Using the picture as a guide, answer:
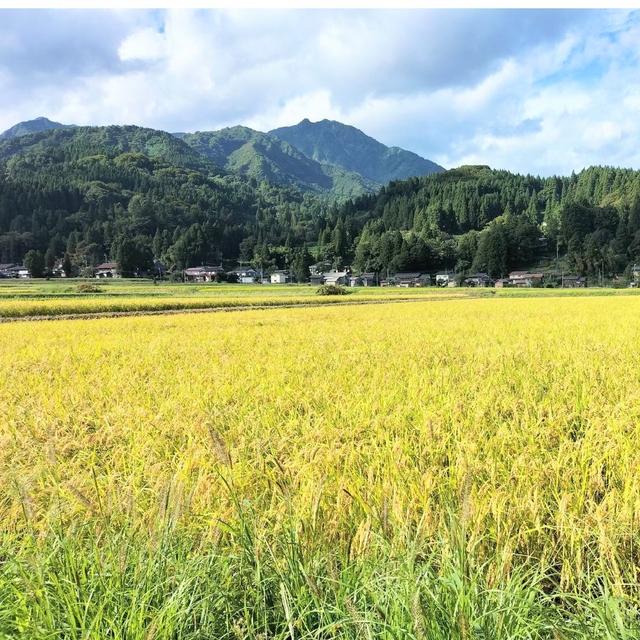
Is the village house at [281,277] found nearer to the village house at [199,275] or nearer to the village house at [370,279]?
the village house at [199,275]

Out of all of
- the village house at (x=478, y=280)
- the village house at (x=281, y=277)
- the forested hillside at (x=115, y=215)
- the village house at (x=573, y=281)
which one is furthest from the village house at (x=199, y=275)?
the village house at (x=573, y=281)

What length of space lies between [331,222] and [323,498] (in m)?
165

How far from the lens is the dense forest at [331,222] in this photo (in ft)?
370

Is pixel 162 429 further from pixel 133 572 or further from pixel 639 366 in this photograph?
pixel 639 366

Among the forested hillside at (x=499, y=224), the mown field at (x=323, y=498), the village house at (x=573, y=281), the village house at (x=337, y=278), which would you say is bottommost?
the mown field at (x=323, y=498)

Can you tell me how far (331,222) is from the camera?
163 m

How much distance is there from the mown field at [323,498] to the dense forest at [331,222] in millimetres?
107939

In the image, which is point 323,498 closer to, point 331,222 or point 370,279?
point 370,279

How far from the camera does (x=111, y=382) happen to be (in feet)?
17.9

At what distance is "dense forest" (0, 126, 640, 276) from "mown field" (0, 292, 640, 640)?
108 m

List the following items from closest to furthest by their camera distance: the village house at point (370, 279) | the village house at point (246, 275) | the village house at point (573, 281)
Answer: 1. the village house at point (573, 281)
2. the village house at point (370, 279)
3. the village house at point (246, 275)

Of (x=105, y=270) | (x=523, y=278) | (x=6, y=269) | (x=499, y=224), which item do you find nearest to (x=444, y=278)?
(x=523, y=278)

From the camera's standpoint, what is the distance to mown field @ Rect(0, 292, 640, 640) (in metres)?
1.48

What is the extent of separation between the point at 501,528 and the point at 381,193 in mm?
189186
